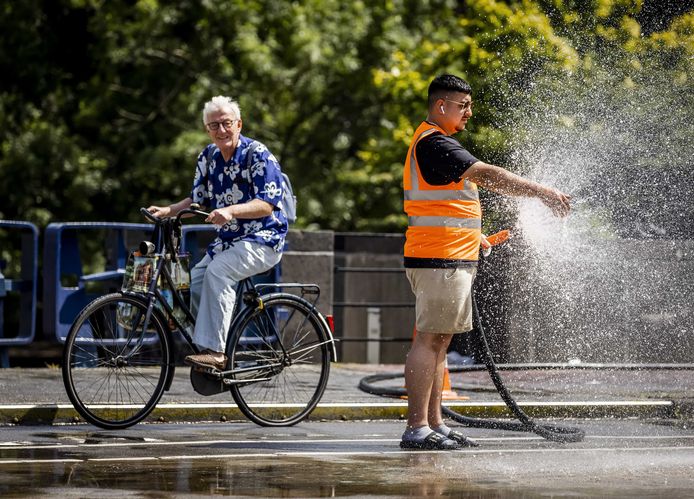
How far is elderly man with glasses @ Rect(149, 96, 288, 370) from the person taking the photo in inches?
356

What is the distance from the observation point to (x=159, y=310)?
910cm

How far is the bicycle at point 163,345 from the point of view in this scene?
8.96 meters

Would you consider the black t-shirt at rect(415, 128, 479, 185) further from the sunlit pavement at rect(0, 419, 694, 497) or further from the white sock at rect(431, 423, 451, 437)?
the sunlit pavement at rect(0, 419, 694, 497)

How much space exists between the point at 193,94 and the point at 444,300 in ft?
63.7

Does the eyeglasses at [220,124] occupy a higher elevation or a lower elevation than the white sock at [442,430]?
higher

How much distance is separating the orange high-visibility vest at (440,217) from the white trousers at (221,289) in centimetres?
118

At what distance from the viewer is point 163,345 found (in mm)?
9086

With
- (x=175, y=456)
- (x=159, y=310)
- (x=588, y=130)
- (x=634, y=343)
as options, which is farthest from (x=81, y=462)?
(x=634, y=343)

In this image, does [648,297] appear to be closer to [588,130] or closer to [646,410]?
[588,130]

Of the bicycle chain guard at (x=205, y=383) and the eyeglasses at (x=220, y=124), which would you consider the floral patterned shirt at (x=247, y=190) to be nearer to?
the eyeglasses at (x=220, y=124)

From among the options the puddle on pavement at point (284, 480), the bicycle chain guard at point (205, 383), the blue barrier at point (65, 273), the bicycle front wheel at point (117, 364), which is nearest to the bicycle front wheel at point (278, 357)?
the bicycle chain guard at point (205, 383)

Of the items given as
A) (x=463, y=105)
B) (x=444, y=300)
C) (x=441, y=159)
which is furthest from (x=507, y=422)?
(x=463, y=105)

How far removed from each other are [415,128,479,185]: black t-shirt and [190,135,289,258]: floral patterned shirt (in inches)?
46.9

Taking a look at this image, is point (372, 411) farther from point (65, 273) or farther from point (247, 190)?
point (65, 273)
